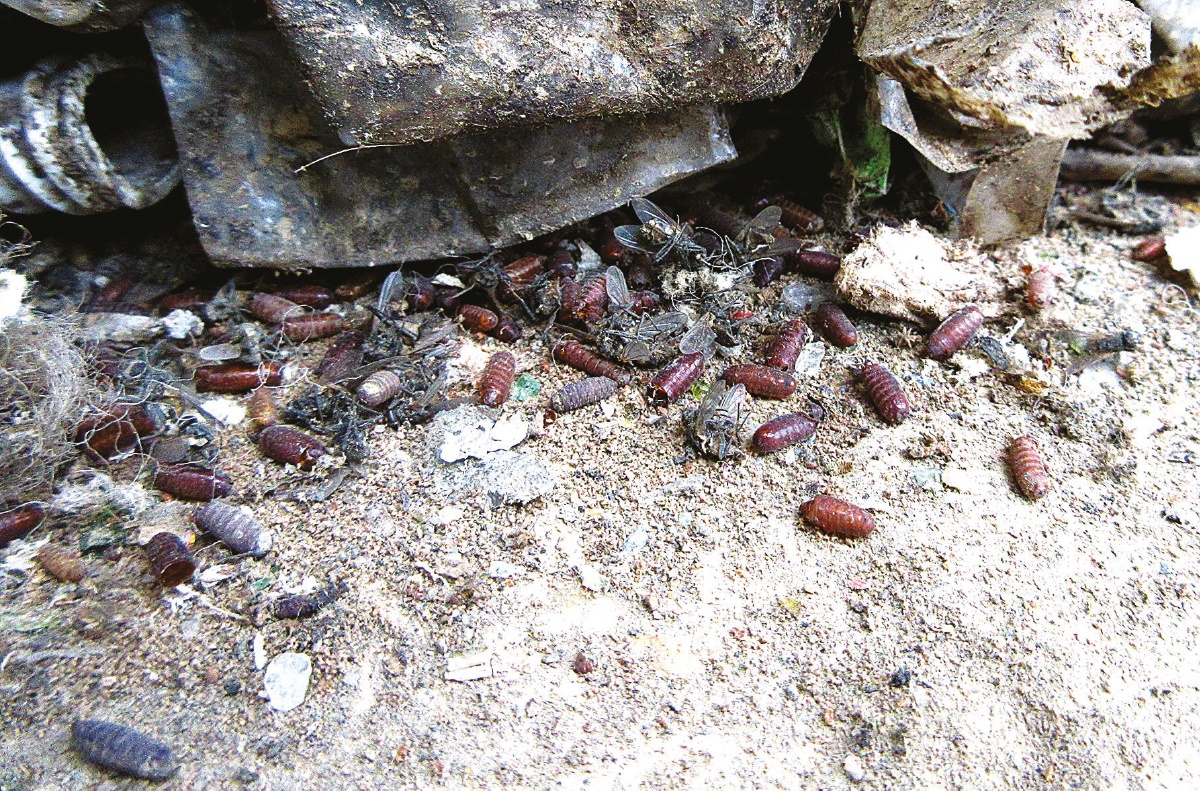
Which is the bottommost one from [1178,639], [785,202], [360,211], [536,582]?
[1178,639]

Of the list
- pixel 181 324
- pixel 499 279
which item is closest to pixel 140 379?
→ pixel 181 324

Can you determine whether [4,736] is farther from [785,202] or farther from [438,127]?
[785,202]

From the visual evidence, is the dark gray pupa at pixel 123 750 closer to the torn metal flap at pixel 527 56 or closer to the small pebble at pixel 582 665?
the small pebble at pixel 582 665

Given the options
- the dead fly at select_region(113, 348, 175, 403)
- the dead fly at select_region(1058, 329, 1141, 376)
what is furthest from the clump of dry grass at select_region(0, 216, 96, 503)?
the dead fly at select_region(1058, 329, 1141, 376)

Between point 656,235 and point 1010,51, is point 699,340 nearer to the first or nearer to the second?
point 656,235

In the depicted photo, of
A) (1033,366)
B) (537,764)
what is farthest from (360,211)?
(1033,366)

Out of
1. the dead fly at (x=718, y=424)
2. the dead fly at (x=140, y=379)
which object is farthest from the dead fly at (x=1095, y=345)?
the dead fly at (x=140, y=379)
